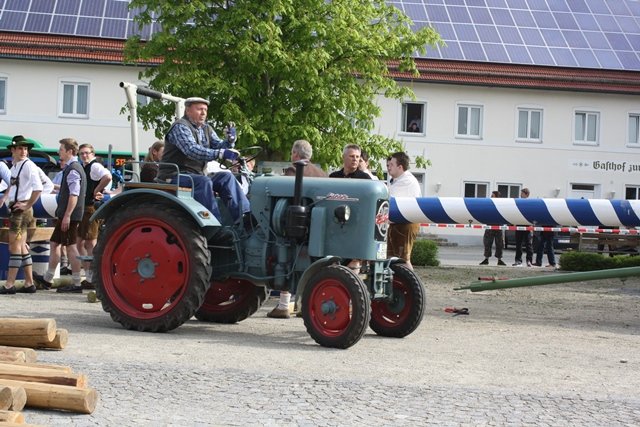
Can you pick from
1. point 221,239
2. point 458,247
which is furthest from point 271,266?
point 458,247

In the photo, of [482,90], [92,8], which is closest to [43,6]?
[92,8]

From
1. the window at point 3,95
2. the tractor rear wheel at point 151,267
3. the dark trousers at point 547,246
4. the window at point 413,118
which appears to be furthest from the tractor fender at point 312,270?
the window at point 413,118

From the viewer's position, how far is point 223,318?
444 inches

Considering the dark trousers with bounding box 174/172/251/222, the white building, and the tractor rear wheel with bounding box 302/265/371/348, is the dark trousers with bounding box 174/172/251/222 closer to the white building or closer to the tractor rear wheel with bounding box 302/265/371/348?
the tractor rear wheel with bounding box 302/265/371/348

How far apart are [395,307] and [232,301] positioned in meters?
1.73

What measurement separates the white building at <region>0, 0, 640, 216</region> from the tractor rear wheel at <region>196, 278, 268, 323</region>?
2670 cm

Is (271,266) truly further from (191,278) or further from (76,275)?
(76,275)

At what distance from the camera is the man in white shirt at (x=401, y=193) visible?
13.5 metres

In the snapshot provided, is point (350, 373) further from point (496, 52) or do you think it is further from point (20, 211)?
point (496, 52)

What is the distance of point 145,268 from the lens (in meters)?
10.4

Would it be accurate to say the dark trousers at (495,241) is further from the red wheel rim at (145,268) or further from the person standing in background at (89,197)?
the red wheel rim at (145,268)

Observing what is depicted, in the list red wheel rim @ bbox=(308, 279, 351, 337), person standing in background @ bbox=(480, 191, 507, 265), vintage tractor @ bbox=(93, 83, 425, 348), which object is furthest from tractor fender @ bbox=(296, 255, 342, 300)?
person standing in background @ bbox=(480, 191, 507, 265)

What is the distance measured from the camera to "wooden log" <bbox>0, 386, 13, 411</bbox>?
5699 millimetres

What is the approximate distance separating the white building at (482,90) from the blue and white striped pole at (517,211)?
2139 centimetres
